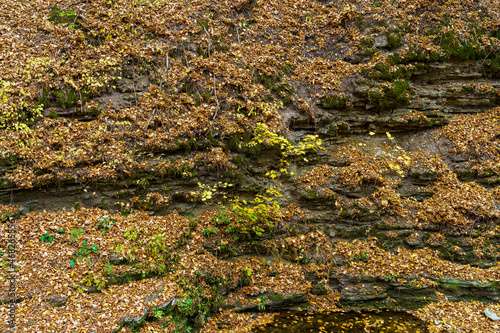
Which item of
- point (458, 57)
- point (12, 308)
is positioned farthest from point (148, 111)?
point (458, 57)

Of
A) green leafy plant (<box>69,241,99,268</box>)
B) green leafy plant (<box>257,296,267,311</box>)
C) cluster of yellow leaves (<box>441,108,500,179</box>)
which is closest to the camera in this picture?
green leafy plant (<box>69,241,99,268</box>)

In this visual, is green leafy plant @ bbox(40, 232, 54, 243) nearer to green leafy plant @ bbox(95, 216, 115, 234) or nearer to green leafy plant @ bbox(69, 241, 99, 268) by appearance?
green leafy plant @ bbox(69, 241, 99, 268)

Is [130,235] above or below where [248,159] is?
below

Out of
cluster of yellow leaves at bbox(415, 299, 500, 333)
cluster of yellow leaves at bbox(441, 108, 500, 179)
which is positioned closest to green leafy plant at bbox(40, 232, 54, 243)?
cluster of yellow leaves at bbox(415, 299, 500, 333)

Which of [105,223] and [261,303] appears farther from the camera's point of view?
[261,303]

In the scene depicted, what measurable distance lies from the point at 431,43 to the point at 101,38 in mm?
10415

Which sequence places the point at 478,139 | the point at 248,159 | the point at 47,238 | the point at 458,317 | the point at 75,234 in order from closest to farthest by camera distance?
1. the point at 47,238
2. the point at 75,234
3. the point at 458,317
4. the point at 248,159
5. the point at 478,139

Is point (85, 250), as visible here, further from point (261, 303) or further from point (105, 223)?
point (261, 303)

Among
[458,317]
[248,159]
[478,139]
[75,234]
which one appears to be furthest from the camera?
[478,139]

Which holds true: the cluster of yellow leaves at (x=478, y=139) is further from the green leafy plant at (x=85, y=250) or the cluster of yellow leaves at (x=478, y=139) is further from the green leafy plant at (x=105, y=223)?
the green leafy plant at (x=85, y=250)

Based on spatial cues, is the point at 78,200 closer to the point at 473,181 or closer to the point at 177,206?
the point at 177,206

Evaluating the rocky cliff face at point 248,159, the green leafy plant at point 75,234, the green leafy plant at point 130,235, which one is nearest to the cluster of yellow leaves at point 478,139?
the rocky cliff face at point 248,159

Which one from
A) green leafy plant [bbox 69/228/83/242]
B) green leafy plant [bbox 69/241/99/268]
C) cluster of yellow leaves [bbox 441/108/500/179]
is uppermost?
cluster of yellow leaves [bbox 441/108/500/179]

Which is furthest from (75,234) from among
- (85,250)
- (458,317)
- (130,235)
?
(458,317)
